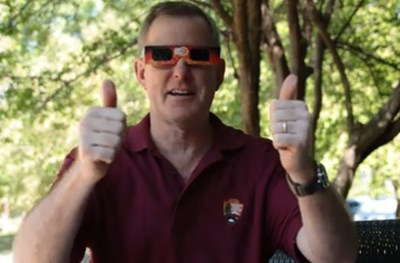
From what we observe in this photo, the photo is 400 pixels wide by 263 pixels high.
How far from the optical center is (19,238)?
1.98m

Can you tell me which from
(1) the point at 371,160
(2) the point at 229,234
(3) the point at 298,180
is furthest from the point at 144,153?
(1) the point at 371,160

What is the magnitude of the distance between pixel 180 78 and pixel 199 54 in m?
0.10

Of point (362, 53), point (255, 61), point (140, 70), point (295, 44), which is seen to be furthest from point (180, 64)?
point (362, 53)

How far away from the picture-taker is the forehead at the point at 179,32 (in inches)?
87.7

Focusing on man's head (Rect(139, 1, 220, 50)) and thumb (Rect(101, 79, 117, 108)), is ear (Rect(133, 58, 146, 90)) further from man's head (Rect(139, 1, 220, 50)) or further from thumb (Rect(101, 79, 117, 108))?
thumb (Rect(101, 79, 117, 108))

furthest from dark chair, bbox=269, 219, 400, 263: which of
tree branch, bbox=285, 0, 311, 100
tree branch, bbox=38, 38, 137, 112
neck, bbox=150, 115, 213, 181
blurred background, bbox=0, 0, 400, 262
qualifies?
tree branch, bbox=38, 38, 137, 112

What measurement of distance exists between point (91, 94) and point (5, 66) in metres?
2.05

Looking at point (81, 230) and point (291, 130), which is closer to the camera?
point (291, 130)

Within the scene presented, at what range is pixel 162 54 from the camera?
7.25ft

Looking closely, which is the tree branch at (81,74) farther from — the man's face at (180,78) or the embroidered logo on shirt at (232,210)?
the embroidered logo on shirt at (232,210)

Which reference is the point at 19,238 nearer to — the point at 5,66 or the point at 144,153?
the point at 144,153

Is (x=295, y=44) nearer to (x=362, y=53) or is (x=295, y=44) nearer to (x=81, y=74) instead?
(x=362, y=53)

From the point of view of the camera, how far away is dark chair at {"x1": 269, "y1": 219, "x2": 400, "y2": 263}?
2.84 m

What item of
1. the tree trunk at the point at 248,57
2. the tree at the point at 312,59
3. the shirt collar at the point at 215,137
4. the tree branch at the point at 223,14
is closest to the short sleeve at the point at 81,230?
the shirt collar at the point at 215,137
